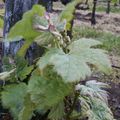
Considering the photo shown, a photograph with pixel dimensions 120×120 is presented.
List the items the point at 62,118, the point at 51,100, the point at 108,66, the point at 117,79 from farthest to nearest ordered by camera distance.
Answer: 1. the point at 117,79
2. the point at 62,118
3. the point at 51,100
4. the point at 108,66

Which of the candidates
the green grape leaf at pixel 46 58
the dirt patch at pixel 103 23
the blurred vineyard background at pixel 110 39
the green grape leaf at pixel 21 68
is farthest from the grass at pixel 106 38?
the green grape leaf at pixel 46 58

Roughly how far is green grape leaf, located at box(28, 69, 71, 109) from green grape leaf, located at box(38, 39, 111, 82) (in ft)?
0.43

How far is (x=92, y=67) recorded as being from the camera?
1.57m

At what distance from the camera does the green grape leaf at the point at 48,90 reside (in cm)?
159

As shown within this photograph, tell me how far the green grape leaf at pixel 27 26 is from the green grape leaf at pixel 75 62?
0.53ft

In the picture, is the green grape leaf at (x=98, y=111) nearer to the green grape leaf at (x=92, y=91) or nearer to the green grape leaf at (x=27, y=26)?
the green grape leaf at (x=92, y=91)

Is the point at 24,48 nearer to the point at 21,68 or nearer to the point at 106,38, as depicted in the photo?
the point at 21,68

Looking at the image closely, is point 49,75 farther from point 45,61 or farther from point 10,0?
point 10,0

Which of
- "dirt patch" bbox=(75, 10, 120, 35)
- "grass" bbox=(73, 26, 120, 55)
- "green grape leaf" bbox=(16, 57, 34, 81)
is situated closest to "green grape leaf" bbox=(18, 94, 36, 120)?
"green grape leaf" bbox=(16, 57, 34, 81)

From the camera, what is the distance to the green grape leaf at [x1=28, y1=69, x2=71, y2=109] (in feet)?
5.23

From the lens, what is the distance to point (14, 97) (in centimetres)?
184

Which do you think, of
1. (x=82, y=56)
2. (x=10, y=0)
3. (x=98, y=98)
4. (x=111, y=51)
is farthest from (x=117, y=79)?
(x=82, y=56)

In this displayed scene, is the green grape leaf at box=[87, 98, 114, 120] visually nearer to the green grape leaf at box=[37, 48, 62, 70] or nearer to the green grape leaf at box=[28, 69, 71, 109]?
the green grape leaf at box=[28, 69, 71, 109]

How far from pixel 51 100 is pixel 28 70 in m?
0.35
